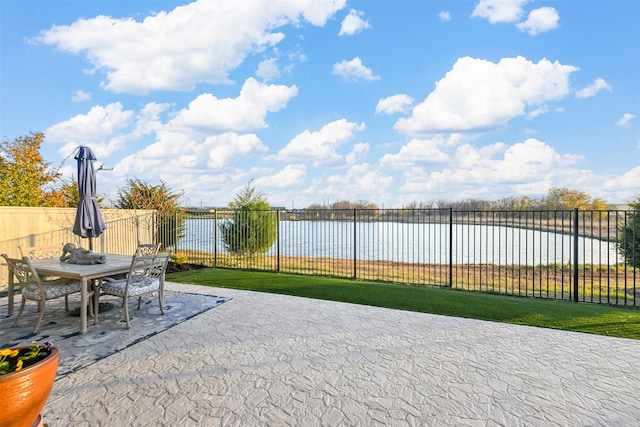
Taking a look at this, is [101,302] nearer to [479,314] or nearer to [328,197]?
[479,314]

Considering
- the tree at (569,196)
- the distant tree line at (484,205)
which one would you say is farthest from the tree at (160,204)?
the tree at (569,196)

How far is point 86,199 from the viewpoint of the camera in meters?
4.97

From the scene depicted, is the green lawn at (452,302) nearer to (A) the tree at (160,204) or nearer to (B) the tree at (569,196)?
(A) the tree at (160,204)

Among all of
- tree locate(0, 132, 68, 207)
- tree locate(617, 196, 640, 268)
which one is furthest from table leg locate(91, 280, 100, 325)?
tree locate(617, 196, 640, 268)

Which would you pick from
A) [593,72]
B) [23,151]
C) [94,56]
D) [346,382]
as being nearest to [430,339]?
[346,382]

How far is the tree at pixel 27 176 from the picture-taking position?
937 cm

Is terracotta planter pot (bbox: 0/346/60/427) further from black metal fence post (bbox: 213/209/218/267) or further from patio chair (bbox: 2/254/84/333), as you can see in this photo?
black metal fence post (bbox: 213/209/218/267)

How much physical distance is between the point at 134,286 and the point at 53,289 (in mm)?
934

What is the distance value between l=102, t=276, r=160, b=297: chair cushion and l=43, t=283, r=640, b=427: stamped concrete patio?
0.77 meters

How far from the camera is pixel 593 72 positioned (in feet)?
24.5

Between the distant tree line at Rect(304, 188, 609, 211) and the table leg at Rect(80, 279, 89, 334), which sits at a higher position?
the distant tree line at Rect(304, 188, 609, 211)

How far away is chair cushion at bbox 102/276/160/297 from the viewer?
4148 mm

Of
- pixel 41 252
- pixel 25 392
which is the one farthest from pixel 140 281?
pixel 25 392

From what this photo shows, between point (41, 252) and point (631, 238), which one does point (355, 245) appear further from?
point (631, 238)
